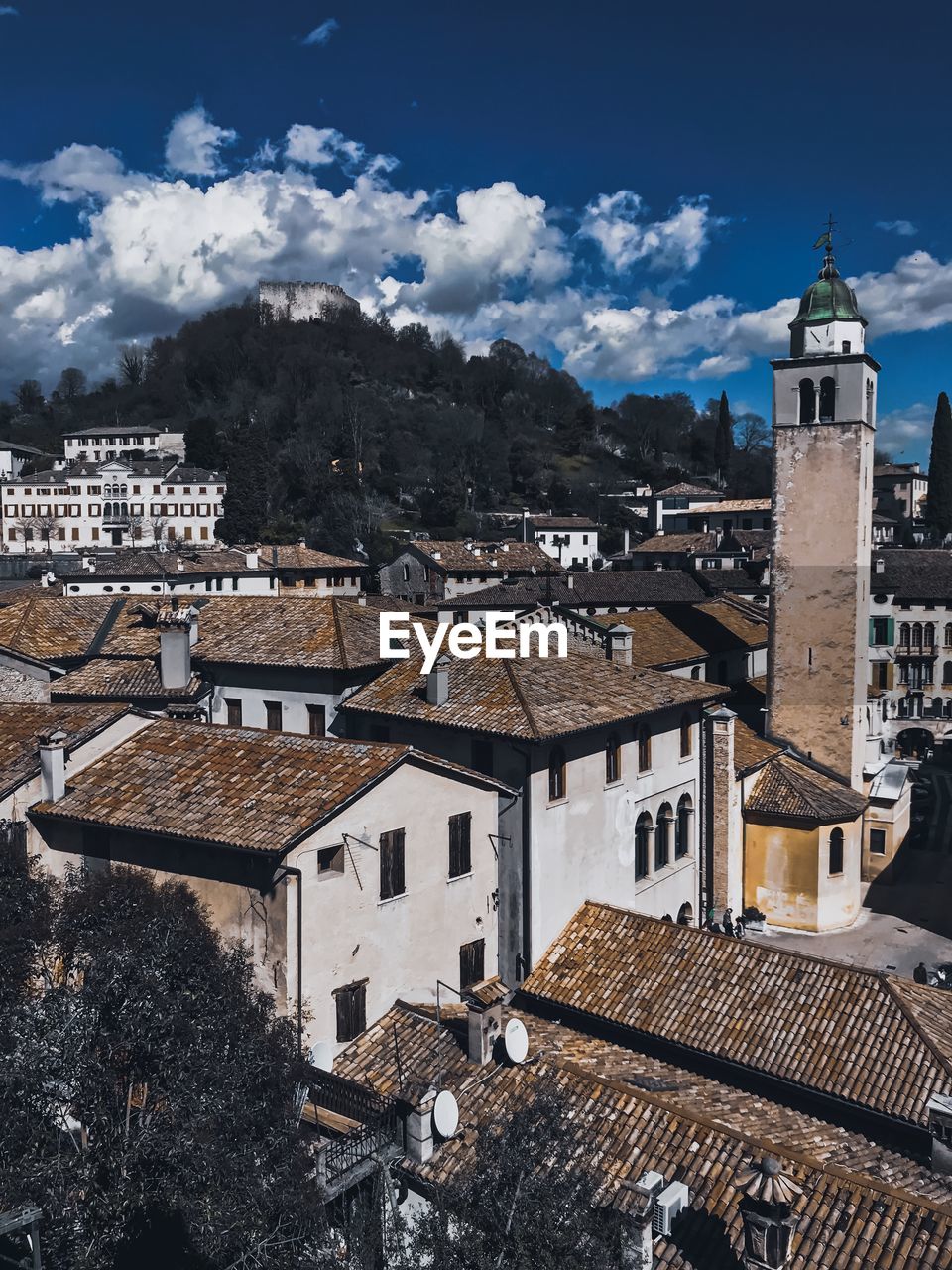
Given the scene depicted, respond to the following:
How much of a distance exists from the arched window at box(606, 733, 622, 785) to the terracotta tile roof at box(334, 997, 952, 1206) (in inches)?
252

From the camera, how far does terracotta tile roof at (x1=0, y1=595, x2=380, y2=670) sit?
2841 cm

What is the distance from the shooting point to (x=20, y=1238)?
11.8m

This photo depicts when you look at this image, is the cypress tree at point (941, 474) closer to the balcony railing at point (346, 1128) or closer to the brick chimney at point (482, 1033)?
the brick chimney at point (482, 1033)

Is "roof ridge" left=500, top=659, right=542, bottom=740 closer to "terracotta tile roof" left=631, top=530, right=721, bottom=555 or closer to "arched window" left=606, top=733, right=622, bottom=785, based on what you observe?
"arched window" left=606, top=733, right=622, bottom=785

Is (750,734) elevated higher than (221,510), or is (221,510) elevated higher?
(221,510)

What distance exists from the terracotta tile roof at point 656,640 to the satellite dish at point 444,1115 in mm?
20212

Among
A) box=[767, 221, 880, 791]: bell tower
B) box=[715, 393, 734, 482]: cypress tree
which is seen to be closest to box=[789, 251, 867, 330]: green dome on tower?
box=[767, 221, 880, 791]: bell tower

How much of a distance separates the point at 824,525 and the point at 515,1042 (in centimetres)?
2111

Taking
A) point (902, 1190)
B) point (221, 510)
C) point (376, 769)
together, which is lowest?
point (902, 1190)

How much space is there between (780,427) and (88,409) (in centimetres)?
14176

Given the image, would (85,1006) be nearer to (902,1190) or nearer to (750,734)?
(902,1190)

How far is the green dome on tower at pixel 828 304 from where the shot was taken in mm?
32875

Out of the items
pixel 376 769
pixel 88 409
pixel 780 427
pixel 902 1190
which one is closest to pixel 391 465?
pixel 88 409

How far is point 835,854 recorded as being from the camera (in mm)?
31016
